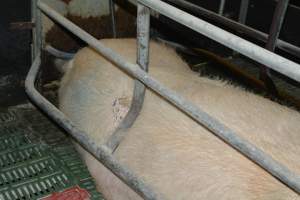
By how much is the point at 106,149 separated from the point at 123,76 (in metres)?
0.45

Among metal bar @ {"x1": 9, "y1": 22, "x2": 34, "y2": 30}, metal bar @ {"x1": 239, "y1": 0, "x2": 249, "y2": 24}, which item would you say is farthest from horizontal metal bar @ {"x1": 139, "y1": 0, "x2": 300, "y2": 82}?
metal bar @ {"x1": 239, "y1": 0, "x2": 249, "y2": 24}

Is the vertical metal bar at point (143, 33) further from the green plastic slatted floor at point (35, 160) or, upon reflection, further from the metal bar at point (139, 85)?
the green plastic slatted floor at point (35, 160)

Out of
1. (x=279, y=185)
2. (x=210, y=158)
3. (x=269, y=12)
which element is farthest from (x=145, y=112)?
(x=269, y=12)

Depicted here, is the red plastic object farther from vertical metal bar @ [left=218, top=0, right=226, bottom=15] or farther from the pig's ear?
vertical metal bar @ [left=218, top=0, right=226, bottom=15]

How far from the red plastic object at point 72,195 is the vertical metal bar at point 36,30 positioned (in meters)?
0.92

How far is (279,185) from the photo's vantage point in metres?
1.74

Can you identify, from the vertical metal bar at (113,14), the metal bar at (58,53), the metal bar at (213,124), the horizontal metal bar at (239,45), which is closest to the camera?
the horizontal metal bar at (239,45)

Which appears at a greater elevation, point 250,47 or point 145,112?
point 250,47

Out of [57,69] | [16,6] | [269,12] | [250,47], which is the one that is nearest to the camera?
[250,47]

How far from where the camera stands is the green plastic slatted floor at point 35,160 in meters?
2.47

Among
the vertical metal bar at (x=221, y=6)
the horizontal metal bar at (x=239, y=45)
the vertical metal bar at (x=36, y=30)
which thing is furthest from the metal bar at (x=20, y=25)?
the vertical metal bar at (x=221, y=6)

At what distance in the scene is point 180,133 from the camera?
2.06 m

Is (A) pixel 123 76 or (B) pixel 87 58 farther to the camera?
(B) pixel 87 58

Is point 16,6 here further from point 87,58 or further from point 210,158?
point 210,158
